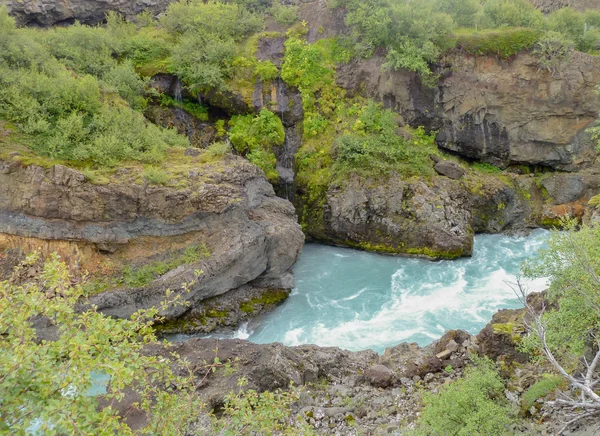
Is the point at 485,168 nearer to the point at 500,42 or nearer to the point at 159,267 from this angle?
the point at 500,42

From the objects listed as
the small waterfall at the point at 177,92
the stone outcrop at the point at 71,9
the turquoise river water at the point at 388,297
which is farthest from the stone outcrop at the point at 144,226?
the stone outcrop at the point at 71,9

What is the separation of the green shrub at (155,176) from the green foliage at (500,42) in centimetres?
1693

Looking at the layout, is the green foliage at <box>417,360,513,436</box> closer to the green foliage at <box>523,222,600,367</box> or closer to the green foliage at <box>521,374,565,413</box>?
the green foliage at <box>521,374,565,413</box>

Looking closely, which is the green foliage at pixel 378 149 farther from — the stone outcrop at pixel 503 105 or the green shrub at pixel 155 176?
the green shrub at pixel 155 176

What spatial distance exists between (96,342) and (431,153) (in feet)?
69.2

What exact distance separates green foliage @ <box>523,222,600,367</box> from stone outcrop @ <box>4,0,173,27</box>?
29328 mm

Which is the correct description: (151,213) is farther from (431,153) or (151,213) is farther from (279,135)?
(431,153)

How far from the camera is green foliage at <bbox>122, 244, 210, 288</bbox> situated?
15500mm

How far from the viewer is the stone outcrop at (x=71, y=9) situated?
84.2ft

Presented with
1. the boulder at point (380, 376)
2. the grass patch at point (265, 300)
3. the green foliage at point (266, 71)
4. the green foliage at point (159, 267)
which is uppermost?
the green foliage at point (266, 71)

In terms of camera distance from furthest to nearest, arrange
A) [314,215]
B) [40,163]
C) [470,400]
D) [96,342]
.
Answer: [314,215] → [40,163] → [470,400] → [96,342]

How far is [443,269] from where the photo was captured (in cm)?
1984

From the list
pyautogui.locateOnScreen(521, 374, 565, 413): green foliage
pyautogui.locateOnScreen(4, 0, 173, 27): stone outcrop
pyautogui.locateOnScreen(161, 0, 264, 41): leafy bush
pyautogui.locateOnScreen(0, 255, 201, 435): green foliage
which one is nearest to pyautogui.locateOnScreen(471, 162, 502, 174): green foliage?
pyautogui.locateOnScreen(161, 0, 264, 41): leafy bush

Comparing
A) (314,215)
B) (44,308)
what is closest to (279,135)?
(314,215)
